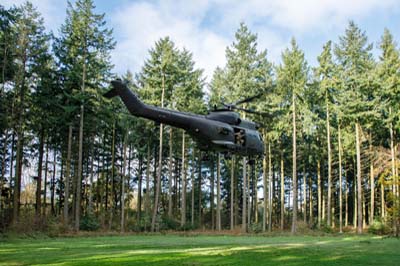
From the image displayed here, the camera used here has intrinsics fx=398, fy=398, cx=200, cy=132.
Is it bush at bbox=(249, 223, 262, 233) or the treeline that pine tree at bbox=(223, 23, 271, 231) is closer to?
the treeline

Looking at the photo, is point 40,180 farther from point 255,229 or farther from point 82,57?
point 255,229

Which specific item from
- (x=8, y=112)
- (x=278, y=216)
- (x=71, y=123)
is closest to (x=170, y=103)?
(x=71, y=123)

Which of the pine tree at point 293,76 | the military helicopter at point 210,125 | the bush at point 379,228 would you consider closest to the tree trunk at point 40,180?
the military helicopter at point 210,125

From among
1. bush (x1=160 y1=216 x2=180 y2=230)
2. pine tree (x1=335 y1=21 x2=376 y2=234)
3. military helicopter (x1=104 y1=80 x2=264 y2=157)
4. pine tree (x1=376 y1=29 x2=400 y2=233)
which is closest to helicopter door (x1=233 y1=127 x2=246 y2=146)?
military helicopter (x1=104 y1=80 x2=264 y2=157)

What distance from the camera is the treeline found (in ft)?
84.7

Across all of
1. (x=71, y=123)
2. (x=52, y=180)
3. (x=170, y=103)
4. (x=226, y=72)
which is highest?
(x=226, y=72)

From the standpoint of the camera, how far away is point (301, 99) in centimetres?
3077

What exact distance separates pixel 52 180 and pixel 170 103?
49.2ft

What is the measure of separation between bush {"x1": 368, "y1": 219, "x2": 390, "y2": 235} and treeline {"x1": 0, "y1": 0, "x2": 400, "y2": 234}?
16 centimetres

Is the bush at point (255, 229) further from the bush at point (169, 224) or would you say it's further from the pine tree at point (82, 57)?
the pine tree at point (82, 57)

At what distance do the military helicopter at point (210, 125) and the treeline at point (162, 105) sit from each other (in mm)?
10883

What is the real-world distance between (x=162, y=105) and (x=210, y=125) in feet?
61.0

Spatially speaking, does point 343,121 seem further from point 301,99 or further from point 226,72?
point 226,72

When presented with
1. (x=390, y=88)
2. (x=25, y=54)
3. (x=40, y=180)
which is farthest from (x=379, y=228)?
(x=25, y=54)
